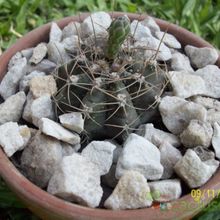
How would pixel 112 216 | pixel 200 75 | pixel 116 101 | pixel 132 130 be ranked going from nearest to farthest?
pixel 112 216 < pixel 116 101 < pixel 132 130 < pixel 200 75

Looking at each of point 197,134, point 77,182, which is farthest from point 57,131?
point 197,134

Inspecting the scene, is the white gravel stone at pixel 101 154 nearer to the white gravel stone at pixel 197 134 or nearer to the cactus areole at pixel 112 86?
the cactus areole at pixel 112 86

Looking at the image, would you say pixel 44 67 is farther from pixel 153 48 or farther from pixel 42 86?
pixel 153 48

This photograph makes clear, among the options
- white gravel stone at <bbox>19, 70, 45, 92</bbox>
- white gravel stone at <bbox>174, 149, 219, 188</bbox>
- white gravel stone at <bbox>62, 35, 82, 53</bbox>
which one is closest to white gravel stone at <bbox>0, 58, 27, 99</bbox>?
white gravel stone at <bbox>19, 70, 45, 92</bbox>

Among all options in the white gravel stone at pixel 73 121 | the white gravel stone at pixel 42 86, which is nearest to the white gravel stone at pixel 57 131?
the white gravel stone at pixel 73 121

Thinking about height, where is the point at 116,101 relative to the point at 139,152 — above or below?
above

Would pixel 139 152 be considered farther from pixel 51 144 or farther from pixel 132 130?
pixel 51 144

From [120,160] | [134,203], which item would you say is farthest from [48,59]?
[134,203]
